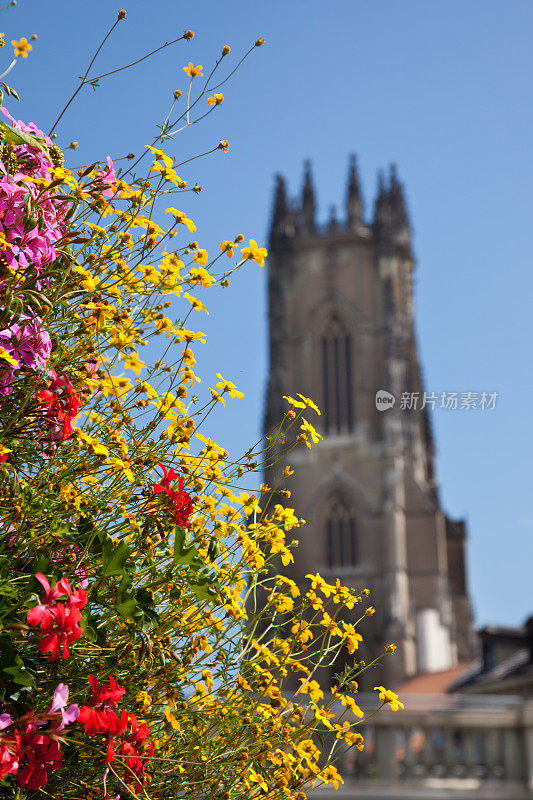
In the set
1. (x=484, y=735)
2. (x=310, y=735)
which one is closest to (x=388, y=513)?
(x=484, y=735)

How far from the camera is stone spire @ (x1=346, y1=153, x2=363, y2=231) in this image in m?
55.9

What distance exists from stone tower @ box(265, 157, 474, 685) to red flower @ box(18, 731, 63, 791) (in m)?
45.1

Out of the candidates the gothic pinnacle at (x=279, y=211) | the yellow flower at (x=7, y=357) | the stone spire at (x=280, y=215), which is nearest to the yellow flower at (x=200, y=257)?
the yellow flower at (x=7, y=357)

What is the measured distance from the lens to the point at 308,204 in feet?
188

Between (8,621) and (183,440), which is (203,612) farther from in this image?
(8,621)

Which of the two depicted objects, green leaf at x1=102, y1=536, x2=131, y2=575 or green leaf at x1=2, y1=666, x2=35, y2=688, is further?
green leaf at x1=102, y1=536, x2=131, y2=575

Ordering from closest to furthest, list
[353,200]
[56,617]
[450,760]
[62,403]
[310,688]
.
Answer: [56,617] < [62,403] < [310,688] < [450,760] < [353,200]

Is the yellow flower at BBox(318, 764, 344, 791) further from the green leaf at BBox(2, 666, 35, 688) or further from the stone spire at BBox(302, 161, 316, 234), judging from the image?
the stone spire at BBox(302, 161, 316, 234)

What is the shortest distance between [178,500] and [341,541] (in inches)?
1905

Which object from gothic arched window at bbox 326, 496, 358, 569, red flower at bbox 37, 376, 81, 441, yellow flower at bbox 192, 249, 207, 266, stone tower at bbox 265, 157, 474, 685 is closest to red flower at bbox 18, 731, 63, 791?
red flower at bbox 37, 376, 81, 441

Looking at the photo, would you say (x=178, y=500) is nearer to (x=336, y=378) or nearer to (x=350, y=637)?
(x=350, y=637)

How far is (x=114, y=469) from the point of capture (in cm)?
259

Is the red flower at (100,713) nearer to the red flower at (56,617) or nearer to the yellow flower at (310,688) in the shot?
the red flower at (56,617)

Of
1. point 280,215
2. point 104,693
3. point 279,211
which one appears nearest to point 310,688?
point 104,693
